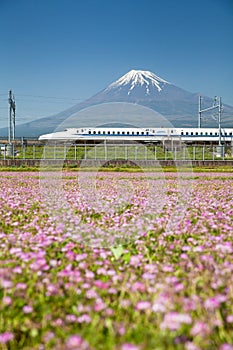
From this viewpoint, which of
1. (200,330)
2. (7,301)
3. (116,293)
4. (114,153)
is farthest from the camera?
(114,153)

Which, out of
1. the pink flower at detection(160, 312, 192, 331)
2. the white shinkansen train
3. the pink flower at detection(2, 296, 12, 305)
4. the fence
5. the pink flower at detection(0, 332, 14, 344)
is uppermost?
the white shinkansen train

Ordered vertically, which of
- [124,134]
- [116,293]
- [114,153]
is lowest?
[116,293]

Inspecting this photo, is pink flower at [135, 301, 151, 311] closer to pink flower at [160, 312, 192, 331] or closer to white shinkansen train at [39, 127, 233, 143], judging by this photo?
pink flower at [160, 312, 192, 331]

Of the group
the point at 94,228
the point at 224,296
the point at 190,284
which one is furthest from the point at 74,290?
the point at 94,228

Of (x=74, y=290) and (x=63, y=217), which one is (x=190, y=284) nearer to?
(x=74, y=290)

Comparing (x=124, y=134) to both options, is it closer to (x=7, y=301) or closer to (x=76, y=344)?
(x=7, y=301)

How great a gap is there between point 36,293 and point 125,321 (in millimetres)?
603

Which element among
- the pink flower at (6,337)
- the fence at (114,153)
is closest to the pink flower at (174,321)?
the pink flower at (6,337)

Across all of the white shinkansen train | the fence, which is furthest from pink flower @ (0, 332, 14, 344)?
the white shinkansen train

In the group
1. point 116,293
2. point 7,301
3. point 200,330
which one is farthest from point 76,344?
point 116,293

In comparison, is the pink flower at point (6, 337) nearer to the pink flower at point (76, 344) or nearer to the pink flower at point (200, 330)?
the pink flower at point (76, 344)

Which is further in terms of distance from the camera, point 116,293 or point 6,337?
point 116,293

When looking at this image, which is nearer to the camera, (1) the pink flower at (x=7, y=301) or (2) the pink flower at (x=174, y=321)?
(2) the pink flower at (x=174, y=321)

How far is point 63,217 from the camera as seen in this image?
4.79 metres
